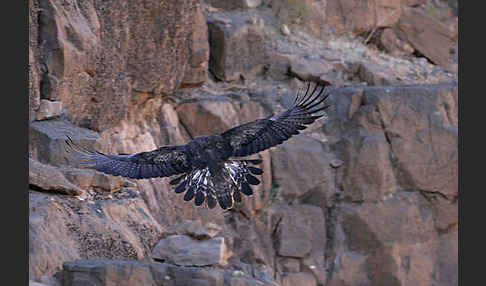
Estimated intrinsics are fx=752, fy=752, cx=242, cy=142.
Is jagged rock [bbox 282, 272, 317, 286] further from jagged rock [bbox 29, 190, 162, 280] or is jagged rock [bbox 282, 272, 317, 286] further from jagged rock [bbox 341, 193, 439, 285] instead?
jagged rock [bbox 29, 190, 162, 280]

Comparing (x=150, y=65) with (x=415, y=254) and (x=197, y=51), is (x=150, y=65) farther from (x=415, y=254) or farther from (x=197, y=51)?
(x=415, y=254)

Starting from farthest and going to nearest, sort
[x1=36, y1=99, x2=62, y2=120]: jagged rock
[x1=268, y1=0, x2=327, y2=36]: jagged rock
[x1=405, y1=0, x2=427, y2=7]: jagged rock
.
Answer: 1. [x1=405, y1=0, x2=427, y2=7]: jagged rock
2. [x1=268, y1=0, x2=327, y2=36]: jagged rock
3. [x1=36, y1=99, x2=62, y2=120]: jagged rock

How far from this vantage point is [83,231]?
6.87 m

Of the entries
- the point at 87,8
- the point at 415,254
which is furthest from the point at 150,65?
the point at 415,254

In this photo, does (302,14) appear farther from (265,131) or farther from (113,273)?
(113,273)

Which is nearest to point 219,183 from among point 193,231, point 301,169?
point 193,231

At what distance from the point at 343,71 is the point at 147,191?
14.2 feet

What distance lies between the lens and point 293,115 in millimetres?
6750

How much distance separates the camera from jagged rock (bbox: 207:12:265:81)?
11.2 meters

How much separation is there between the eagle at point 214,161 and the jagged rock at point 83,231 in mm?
564

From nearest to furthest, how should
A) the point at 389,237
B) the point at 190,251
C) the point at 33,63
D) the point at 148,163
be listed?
the point at 148,163 < the point at 190,251 < the point at 33,63 < the point at 389,237

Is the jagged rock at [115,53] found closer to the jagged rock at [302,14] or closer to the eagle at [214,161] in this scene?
the eagle at [214,161]

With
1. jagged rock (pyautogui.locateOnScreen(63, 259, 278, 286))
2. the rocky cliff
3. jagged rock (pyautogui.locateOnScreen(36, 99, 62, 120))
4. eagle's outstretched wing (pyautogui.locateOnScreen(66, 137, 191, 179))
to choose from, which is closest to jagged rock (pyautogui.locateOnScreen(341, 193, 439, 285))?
the rocky cliff

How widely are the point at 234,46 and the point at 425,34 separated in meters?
4.39
